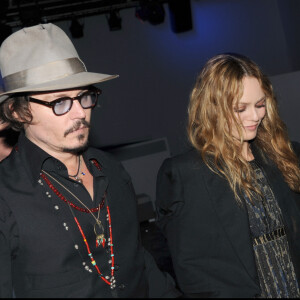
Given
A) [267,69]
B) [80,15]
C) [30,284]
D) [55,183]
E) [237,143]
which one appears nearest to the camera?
[30,284]

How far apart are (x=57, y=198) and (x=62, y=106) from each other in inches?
15.7

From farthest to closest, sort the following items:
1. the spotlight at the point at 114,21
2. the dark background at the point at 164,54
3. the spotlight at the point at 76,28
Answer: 1. the dark background at the point at 164,54
2. the spotlight at the point at 114,21
3. the spotlight at the point at 76,28

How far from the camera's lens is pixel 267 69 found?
10.6 metres

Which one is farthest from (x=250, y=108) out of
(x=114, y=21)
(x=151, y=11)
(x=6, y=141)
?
(x=114, y=21)

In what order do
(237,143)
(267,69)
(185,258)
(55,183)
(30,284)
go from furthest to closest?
(267,69) → (237,143) → (185,258) → (55,183) → (30,284)

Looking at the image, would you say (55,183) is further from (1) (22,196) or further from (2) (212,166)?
(2) (212,166)

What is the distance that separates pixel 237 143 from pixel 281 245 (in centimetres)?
56

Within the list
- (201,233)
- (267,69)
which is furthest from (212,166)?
(267,69)

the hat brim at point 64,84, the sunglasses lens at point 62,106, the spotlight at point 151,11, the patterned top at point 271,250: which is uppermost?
the spotlight at point 151,11

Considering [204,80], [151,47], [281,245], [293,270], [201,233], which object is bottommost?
[293,270]

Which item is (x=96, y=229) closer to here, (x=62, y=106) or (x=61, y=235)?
(x=61, y=235)

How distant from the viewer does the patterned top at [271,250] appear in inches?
88.7

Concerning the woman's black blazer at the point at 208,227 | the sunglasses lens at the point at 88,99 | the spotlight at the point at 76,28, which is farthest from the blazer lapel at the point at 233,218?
the spotlight at the point at 76,28

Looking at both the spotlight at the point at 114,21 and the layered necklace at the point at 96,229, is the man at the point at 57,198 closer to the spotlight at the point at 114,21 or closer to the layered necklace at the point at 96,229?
the layered necklace at the point at 96,229
